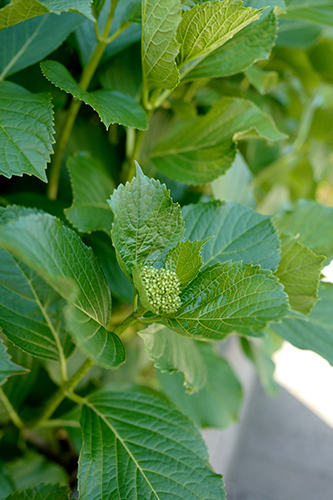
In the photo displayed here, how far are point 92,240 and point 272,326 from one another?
22 centimetres

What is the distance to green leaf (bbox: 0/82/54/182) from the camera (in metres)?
0.26

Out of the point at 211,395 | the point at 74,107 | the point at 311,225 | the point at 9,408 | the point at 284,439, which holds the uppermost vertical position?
the point at 74,107

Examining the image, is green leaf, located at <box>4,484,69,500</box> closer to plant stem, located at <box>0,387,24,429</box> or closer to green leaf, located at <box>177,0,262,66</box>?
plant stem, located at <box>0,387,24,429</box>

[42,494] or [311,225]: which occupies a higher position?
[311,225]

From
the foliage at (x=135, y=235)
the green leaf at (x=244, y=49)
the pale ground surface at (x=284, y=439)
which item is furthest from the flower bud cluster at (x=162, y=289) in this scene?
the pale ground surface at (x=284, y=439)

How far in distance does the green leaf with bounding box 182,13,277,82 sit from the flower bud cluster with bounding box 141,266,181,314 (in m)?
0.21

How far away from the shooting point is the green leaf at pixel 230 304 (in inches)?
9.4

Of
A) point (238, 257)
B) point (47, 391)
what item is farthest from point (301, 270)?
point (47, 391)

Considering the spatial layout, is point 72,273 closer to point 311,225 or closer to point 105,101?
point 105,101

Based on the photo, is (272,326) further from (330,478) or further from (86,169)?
(330,478)

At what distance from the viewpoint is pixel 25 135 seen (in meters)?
0.28

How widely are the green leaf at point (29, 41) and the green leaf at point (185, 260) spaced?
241 mm

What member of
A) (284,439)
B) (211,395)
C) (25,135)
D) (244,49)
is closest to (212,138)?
(244,49)

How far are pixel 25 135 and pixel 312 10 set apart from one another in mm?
413
